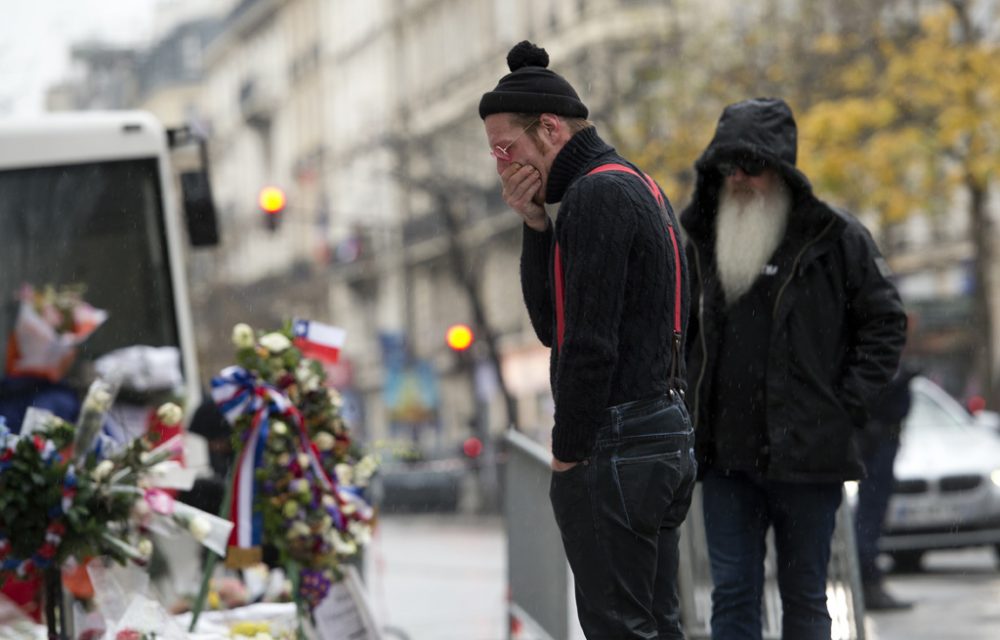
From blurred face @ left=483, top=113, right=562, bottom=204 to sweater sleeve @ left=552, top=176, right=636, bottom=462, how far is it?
21 centimetres

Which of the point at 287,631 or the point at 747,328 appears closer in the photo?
the point at 747,328

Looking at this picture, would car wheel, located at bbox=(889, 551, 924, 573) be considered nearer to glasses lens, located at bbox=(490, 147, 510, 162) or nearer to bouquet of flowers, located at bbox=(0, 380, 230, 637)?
bouquet of flowers, located at bbox=(0, 380, 230, 637)

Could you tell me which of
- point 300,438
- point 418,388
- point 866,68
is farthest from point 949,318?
point 300,438

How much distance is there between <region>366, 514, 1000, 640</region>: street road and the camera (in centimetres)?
1015

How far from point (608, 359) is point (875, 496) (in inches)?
281

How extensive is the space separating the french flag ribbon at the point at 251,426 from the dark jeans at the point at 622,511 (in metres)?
2.73

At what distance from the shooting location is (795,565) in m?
5.92

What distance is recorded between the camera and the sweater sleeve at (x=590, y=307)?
4.53 meters

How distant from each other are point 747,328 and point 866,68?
74.0ft

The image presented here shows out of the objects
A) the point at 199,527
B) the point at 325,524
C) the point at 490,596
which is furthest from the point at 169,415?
the point at 490,596

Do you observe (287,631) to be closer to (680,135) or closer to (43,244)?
(43,244)

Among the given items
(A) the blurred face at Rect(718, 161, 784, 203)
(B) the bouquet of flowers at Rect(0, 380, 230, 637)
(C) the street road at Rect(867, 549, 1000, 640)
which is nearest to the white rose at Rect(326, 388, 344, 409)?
(B) the bouquet of flowers at Rect(0, 380, 230, 637)

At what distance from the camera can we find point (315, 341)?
7.58m

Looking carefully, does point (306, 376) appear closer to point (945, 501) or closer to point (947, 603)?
point (947, 603)
